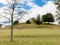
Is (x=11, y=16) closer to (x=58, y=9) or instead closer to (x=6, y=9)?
(x=6, y=9)

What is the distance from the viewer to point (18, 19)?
3400 cm

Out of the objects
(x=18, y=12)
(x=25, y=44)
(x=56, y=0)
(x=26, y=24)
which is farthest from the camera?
(x=26, y=24)

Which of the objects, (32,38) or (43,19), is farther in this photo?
(43,19)

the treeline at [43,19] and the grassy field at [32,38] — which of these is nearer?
the grassy field at [32,38]

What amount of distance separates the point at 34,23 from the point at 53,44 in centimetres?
5421

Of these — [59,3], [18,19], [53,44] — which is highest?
[59,3]

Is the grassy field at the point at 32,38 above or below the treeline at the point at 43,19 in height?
below

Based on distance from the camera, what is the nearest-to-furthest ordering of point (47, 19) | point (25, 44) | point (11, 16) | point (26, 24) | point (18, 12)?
point (25, 44)
point (11, 16)
point (18, 12)
point (26, 24)
point (47, 19)

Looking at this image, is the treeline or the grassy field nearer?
the grassy field

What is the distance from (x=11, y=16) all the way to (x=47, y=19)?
54.2 meters

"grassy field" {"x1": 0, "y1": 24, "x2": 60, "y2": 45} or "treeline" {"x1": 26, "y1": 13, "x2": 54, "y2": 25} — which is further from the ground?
"treeline" {"x1": 26, "y1": 13, "x2": 54, "y2": 25}

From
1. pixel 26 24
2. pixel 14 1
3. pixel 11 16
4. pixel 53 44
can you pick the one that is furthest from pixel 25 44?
pixel 26 24

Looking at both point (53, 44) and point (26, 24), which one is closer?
point (53, 44)

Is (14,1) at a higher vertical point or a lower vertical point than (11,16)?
higher
